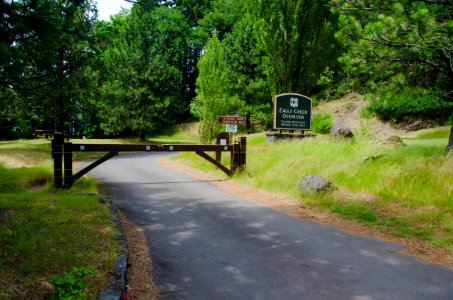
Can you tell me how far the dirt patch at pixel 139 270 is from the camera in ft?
13.0

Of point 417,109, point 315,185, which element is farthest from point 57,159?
point 417,109

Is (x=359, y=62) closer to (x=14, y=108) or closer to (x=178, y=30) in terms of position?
(x=14, y=108)

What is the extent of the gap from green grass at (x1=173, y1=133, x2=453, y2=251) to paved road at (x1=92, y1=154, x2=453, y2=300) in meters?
1.07

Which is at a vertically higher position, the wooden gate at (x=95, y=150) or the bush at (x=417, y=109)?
the bush at (x=417, y=109)

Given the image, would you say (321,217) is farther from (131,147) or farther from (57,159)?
(57,159)

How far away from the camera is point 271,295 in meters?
3.93

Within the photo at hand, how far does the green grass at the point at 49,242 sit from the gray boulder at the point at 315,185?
4622 mm

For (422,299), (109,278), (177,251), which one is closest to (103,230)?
(177,251)

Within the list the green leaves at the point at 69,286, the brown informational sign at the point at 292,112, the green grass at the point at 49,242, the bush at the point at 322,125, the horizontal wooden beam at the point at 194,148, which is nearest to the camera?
the green leaves at the point at 69,286

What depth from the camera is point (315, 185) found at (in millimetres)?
8797

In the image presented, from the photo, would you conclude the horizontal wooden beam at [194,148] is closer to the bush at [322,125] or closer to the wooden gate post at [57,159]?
the wooden gate post at [57,159]

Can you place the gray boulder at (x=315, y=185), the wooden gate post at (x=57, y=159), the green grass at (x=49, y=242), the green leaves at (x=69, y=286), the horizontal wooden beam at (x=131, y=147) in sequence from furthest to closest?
the horizontal wooden beam at (x=131, y=147), the wooden gate post at (x=57, y=159), the gray boulder at (x=315, y=185), the green grass at (x=49, y=242), the green leaves at (x=69, y=286)

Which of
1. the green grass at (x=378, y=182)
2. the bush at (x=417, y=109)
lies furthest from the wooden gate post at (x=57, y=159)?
the bush at (x=417, y=109)

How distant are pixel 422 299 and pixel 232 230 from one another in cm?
325
